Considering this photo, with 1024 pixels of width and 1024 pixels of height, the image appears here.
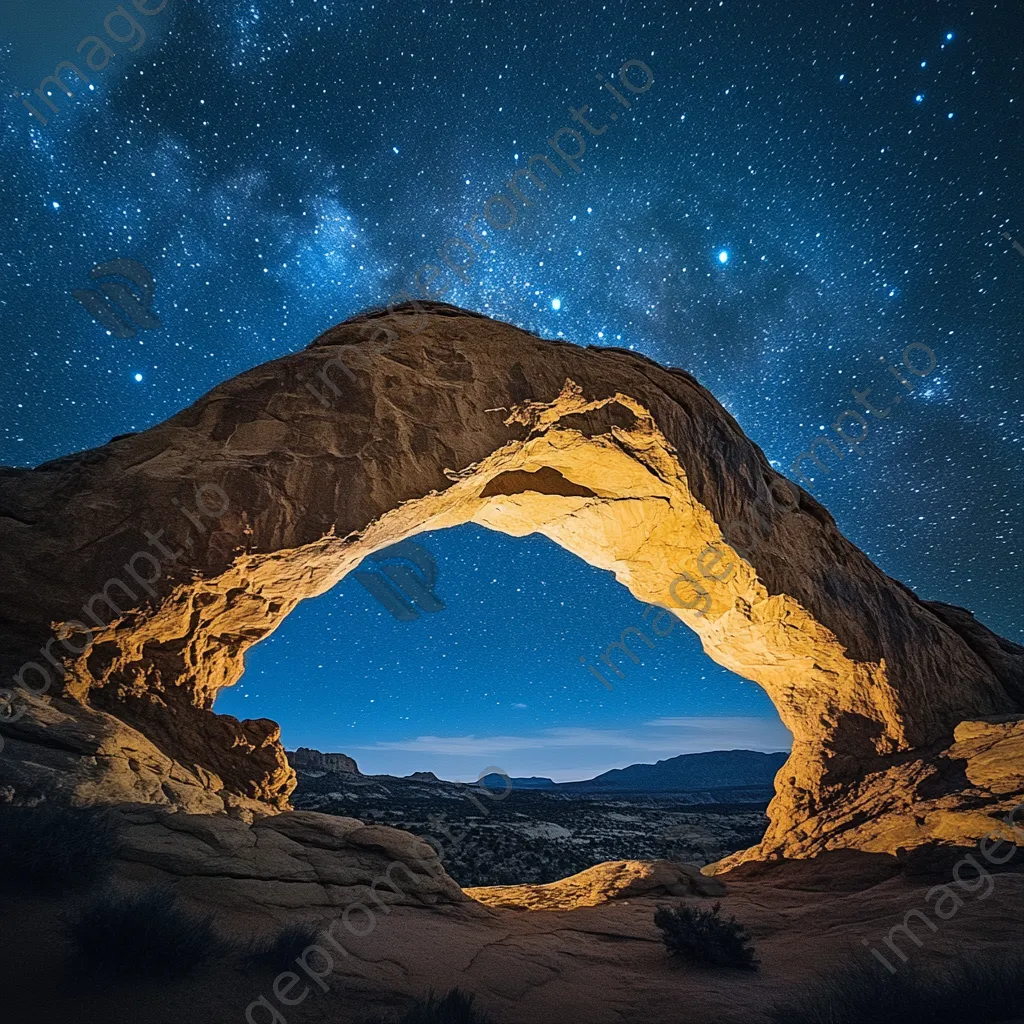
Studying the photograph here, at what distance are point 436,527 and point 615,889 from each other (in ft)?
27.6

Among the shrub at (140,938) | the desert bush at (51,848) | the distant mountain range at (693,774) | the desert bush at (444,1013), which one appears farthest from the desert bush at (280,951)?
the distant mountain range at (693,774)

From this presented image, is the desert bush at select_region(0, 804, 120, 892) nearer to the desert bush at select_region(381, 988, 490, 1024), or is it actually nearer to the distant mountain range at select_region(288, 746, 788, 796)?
the desert bush at select_region(381, 988, 490, 1024)

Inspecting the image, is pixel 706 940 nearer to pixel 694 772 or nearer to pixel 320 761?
pixel 320 761

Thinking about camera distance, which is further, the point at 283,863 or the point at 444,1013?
the point at 283,863

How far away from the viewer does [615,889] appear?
31.5 ft

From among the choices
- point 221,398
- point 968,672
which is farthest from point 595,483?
point 968,672

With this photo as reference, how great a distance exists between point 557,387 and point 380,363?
3.45 metres

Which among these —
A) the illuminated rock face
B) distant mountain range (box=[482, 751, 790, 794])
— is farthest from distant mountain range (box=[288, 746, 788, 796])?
the illuminated rock face

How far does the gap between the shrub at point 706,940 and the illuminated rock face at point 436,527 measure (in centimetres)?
605

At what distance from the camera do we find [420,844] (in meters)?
7.60

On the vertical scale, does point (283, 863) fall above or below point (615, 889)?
above

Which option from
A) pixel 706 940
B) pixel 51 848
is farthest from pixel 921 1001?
pixel 51 848

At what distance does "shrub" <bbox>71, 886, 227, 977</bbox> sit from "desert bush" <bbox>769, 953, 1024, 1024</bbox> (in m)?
3.98

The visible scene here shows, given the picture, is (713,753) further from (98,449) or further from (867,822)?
(98,449)
